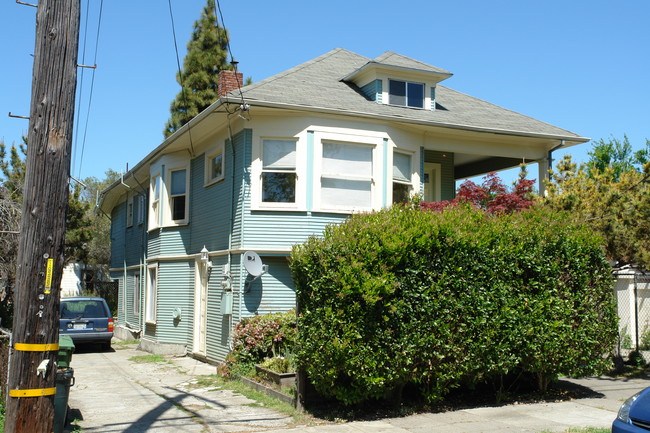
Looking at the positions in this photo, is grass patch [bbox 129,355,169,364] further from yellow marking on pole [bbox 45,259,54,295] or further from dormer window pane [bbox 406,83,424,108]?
yellow marking on pole [bbox 45,259,54,295]

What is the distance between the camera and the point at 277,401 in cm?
1003

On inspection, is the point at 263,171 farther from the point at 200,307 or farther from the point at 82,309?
the point at 82,309

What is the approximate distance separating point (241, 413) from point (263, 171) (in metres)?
6.05

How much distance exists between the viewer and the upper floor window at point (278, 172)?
14023 mm

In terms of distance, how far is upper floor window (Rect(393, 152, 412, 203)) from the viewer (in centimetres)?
1503

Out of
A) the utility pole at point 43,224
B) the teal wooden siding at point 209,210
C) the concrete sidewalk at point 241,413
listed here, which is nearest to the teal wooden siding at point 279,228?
the teal wooden siding at point 209,210

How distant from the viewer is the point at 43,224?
5.99 metres

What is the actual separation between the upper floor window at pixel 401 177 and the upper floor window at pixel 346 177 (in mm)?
848

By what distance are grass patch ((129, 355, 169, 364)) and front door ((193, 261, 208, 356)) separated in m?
0.92

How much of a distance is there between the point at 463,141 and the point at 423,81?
1940mm

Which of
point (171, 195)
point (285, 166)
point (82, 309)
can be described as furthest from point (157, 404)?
point (82, 309)

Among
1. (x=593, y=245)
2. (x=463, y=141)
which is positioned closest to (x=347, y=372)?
(x=593, y=245)

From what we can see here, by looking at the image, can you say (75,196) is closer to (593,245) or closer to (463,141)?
(463,141)

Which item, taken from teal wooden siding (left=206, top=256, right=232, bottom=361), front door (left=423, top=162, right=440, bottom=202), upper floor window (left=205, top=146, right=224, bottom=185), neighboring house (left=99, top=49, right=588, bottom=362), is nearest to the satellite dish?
neighboring house (left=99, top=49, right=588, bottom=362)
